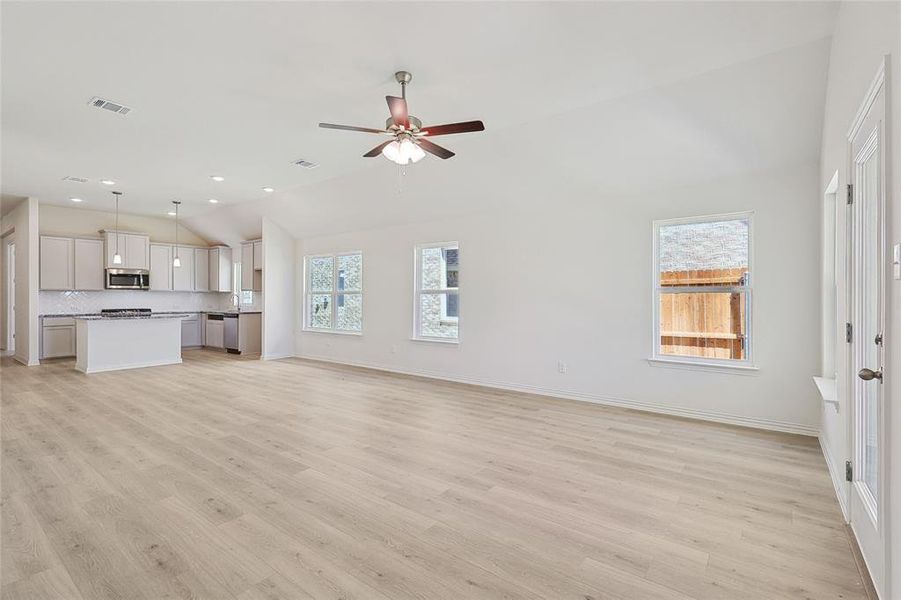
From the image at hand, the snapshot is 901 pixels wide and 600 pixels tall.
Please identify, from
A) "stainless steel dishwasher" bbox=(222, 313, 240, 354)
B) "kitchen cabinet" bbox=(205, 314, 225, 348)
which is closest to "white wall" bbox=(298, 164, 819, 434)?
"stainless steel dishwasher" bbox=(222, 313, 240, 354)

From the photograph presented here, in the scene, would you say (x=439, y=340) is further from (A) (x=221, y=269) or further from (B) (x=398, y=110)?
(A) (x=221, y=269)

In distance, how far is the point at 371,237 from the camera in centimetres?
763

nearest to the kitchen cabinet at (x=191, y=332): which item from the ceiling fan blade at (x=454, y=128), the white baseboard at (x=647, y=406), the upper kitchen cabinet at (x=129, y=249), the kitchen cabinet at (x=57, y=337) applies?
the upper kitchen cabinet at (x=129, y=249)

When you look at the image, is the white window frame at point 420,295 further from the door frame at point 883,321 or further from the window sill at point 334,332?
the door frame at point 883,321

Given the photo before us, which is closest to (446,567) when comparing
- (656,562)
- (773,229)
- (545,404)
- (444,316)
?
(656,562)

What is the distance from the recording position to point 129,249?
29.8ft

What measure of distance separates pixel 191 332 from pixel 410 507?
395 inches

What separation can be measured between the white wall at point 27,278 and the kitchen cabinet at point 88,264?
83 cm

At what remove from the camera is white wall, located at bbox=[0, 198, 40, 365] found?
7.47m

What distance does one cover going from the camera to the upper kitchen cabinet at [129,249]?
8836 millimetres

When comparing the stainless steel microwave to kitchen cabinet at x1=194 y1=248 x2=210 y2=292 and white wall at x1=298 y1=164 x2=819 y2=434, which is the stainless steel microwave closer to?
kitchen cabinet at x1=194 y1=248 x2=210 y2=292

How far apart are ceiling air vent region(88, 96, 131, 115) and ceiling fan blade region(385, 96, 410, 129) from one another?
2.81 metres

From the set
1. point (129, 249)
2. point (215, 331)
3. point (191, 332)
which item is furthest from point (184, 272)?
point (215, 331)

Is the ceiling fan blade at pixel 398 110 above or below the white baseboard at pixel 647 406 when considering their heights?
above
